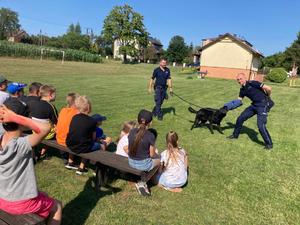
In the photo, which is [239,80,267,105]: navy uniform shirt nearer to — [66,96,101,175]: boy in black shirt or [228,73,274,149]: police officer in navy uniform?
[228,73,274,149]: police officer in navy uniform

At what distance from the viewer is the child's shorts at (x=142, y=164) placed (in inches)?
189

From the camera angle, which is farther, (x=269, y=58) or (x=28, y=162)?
(x=269, y=58)

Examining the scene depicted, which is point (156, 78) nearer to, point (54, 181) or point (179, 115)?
point (179, 115)

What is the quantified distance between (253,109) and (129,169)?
4.73 metres

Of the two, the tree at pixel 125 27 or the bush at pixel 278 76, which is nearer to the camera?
the bush at pixel 278 76

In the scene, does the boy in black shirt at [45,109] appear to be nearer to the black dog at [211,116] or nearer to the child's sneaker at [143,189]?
the child's sneaker at [143,189]

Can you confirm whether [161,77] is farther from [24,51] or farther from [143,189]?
[24,51]

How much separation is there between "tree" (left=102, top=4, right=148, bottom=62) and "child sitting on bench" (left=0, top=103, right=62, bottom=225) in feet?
228

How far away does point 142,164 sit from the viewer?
15.9 feet

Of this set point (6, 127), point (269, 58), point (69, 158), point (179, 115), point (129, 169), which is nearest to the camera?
point (6, 127)

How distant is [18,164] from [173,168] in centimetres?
298

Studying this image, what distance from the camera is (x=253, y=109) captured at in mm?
8109

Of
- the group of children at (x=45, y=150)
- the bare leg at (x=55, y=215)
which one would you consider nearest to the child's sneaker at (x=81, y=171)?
the group of children at (x=45, y=150)

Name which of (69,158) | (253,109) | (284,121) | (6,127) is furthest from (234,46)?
(6,127)
